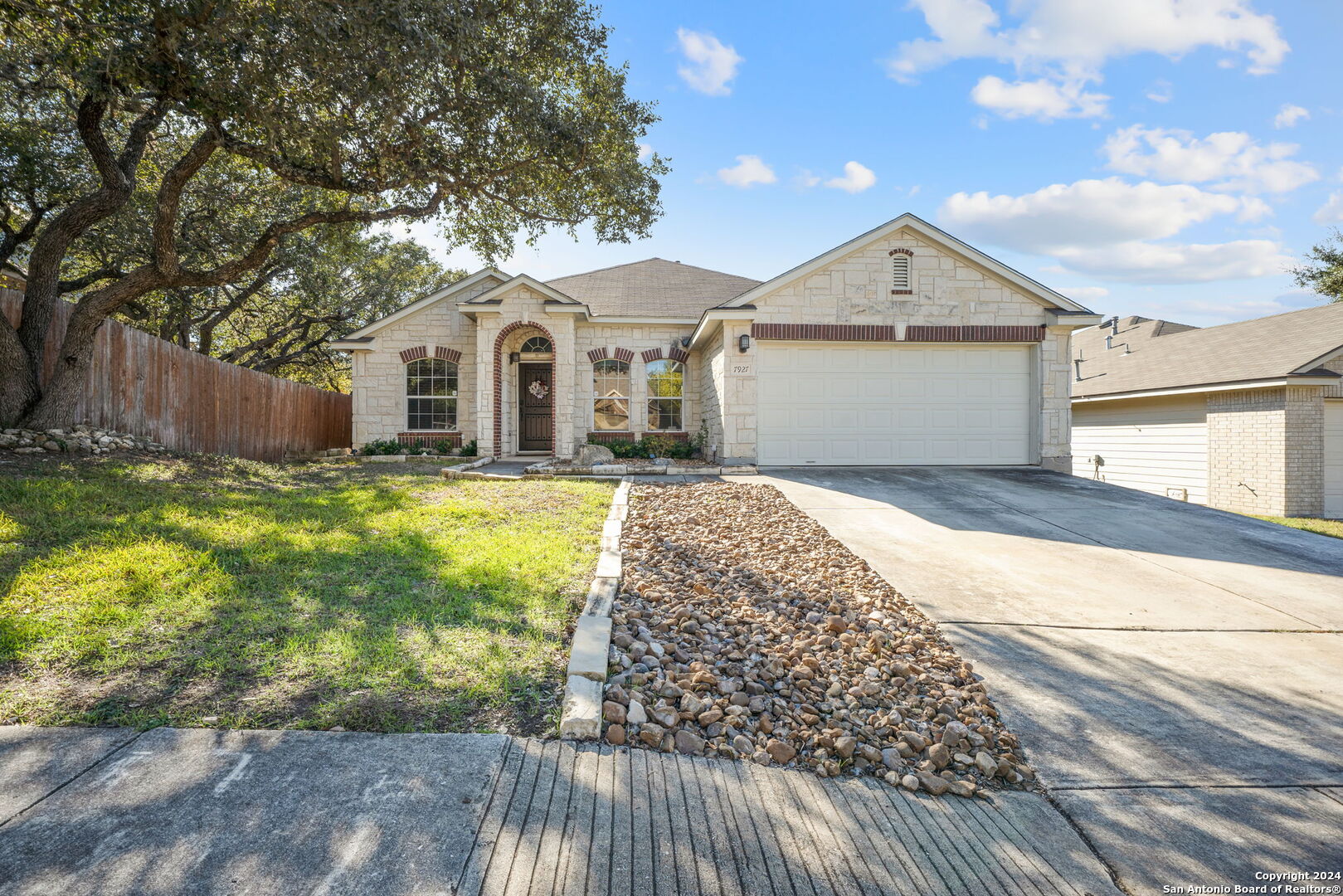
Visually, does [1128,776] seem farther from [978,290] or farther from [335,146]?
[978,290]

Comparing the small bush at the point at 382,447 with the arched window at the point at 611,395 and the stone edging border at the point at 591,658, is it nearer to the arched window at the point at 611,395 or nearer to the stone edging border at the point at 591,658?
the arched window at the point at 611,395

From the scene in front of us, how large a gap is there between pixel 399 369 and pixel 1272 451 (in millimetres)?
19853

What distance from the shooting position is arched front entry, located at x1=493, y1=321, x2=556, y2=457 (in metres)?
13.9

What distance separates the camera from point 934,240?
37.7 feet

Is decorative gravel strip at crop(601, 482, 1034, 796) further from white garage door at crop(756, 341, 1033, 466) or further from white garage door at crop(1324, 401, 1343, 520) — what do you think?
white garage door at crop(1324, 401, 1343, 520)

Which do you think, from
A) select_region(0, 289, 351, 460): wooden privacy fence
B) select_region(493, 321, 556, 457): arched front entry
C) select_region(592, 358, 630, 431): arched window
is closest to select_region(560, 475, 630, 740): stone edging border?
select_region(0, 289, 351, 460): wooden privacy fence

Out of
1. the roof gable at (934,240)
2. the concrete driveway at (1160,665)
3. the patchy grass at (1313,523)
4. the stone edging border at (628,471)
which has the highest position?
the roof gable at (934,240)

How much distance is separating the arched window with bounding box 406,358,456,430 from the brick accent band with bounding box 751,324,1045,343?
8322 mm

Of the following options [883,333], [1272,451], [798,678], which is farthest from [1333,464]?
[798,678]

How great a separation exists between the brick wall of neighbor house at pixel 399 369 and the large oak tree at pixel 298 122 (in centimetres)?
348

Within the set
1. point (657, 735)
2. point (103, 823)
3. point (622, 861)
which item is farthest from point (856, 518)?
point (103, 823)

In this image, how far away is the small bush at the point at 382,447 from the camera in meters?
14.6

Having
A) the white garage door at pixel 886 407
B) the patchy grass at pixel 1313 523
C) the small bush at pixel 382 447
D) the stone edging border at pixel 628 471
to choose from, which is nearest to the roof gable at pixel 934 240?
the white garage door at pixel 886 407

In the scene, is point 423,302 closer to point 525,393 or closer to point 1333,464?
point 525,393
